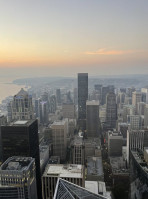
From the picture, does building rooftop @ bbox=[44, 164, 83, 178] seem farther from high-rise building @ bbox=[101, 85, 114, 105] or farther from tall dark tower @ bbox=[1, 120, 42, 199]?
high-rise building @ bbox=[101, 85, 114, 105]

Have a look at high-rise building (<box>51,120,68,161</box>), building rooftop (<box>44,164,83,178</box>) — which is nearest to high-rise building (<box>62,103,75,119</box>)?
high-rise building (<box>51,120,68,161</box>)

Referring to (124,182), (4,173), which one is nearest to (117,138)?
(124,182)

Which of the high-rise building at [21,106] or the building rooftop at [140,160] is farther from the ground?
the high-rise building at [21,106]

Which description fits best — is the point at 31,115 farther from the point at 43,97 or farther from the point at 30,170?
the point at 43,97

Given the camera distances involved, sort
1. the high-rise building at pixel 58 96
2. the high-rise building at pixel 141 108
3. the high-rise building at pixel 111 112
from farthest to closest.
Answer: the high-rise building at pixel 58 96 < the high-rise building at pixel 141 108 < the high-rise building at pixel 111 112

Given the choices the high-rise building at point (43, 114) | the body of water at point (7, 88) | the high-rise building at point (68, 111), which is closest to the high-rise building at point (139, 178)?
the body of water at point (7, 88)

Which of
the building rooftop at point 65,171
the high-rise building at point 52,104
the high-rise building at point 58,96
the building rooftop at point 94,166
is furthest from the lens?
the high-rise building at point 58,96

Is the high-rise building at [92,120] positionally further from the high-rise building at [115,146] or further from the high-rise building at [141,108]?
the high-rise building at [141,108]
